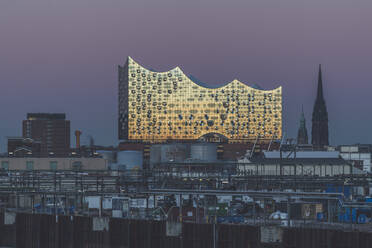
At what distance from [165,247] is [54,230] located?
8.29 meters

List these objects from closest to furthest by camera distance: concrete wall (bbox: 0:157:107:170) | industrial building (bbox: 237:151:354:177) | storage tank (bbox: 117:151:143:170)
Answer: industrial building (bbox: 237:151:354:177)
concrete wall (bbox: 0:157:107:170)
storage tank (bbox: 117:151:143:170)

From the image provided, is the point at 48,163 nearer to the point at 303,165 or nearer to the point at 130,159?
the point at 303,165

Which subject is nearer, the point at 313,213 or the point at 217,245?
the point at 217,245

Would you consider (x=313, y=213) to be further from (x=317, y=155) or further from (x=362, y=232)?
(x=317, y=155)

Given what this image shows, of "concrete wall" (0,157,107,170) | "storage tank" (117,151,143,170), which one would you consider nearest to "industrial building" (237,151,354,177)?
"concrete wall" (0,157,107,170)

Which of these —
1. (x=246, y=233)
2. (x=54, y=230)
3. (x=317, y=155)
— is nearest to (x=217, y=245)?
(x=246, y=233)

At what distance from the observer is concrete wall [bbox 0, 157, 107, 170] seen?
413 ft

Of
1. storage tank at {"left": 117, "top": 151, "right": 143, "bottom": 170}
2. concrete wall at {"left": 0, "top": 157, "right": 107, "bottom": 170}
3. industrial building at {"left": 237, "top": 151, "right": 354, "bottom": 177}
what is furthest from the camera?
storage tank at {"left": 117, "top": 151, "right": 143, "bottom": 170}

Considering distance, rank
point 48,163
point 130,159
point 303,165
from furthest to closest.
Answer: point 130,159 → point 48,163 → point 303,165

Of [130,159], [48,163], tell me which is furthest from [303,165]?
[130,159]

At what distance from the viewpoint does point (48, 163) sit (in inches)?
5074

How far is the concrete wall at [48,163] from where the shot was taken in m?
126

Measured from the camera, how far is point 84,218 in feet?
145

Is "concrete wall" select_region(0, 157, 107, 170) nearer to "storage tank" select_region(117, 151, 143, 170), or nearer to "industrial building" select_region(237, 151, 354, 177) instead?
"industrial building" select_region(237, 151, 354, 177)
